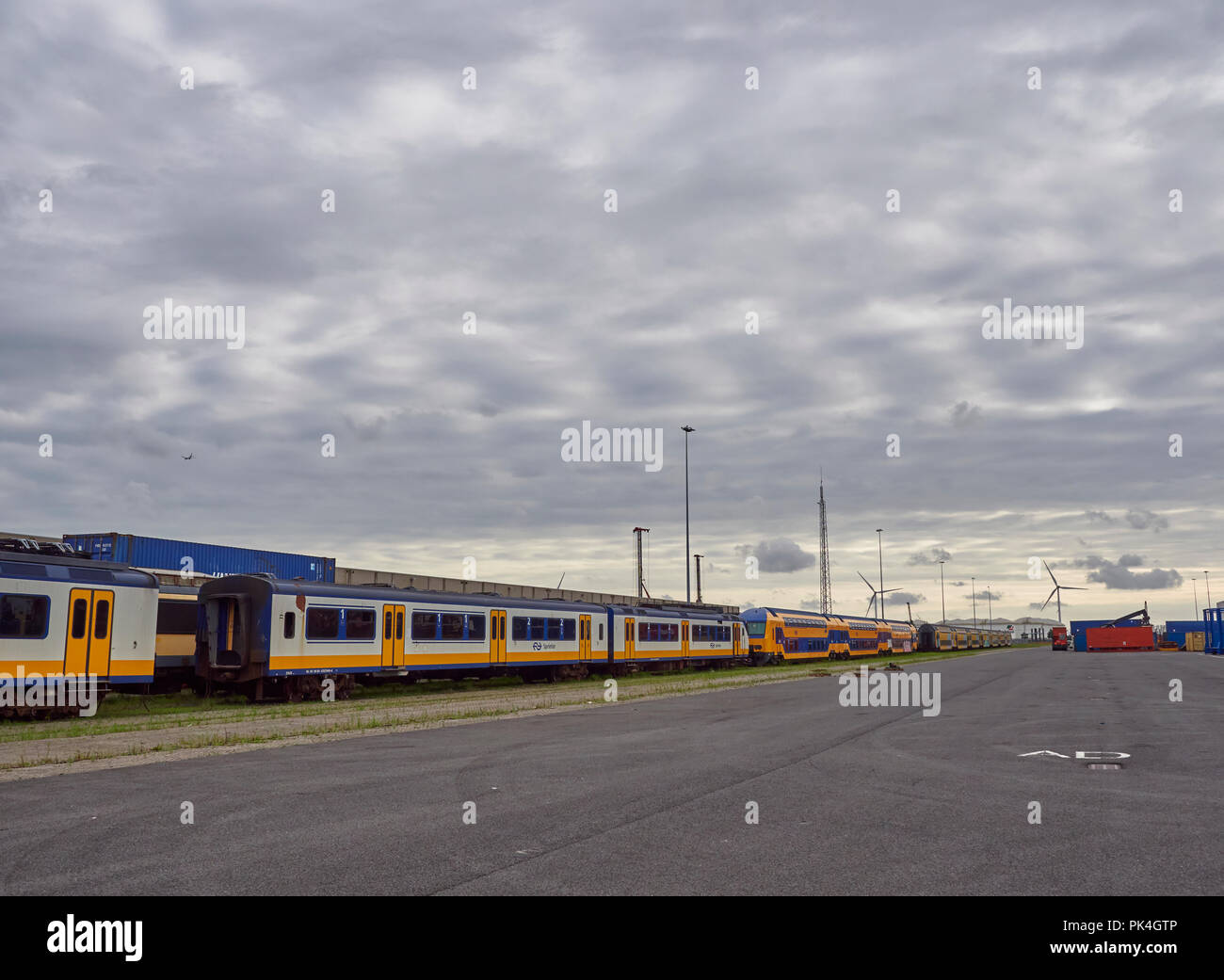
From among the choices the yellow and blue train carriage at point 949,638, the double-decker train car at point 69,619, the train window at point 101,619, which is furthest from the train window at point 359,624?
the yellow and blue train carriage at point 949,638

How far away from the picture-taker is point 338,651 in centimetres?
2803

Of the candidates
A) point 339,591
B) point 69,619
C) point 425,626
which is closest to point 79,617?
point 69,619

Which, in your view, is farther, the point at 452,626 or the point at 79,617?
the point at 452,626

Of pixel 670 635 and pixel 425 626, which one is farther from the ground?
pixel 425 626

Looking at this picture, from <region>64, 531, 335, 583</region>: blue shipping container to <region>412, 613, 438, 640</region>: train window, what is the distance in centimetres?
653

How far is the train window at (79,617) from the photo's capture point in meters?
22.2

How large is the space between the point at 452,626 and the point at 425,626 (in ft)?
4.71

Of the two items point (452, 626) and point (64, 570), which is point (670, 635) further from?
point (64, 570)

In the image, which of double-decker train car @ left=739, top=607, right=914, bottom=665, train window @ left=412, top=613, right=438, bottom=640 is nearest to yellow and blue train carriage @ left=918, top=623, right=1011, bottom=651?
double-decker train car @ left=739, top=607, right=914, bottom=665

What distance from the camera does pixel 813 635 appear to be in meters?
72.0

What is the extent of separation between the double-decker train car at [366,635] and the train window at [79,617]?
14.6ft

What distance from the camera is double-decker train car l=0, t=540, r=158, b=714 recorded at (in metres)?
20.9
